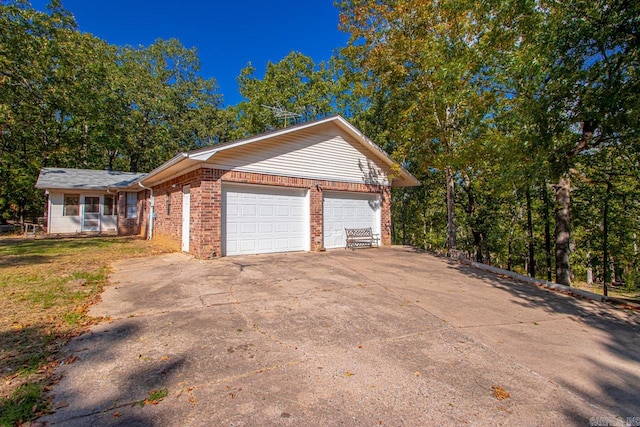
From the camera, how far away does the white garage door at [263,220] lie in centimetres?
897

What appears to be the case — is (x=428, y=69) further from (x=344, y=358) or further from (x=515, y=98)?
(x=344, y=358)

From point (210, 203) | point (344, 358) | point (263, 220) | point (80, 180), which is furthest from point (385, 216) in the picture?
point (80, 180)

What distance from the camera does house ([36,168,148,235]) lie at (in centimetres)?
1625

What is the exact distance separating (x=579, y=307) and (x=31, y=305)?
31.5ft

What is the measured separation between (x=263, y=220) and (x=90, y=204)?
14.0 meters

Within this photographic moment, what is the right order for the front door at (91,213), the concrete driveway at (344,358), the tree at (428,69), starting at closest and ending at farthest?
the concrete driveway at (344,358) → the tree at (428,69) → the front door at (91,213)

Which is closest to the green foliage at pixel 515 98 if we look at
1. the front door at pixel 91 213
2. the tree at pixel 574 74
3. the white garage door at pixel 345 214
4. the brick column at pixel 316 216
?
the tree at pixel 574 74

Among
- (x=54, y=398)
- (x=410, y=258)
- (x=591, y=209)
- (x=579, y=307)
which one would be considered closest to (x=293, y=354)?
(x=54, y=398)

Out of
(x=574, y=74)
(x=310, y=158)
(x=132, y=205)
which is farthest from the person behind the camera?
(x=132, y=205)

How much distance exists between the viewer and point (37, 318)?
13.5ft

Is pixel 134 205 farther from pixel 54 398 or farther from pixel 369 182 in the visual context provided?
pixel 54 398

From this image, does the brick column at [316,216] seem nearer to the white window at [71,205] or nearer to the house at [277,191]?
the house at [277,191]

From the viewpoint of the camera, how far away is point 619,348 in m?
3.95

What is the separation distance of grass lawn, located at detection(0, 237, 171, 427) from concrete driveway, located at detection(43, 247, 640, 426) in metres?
0.22
